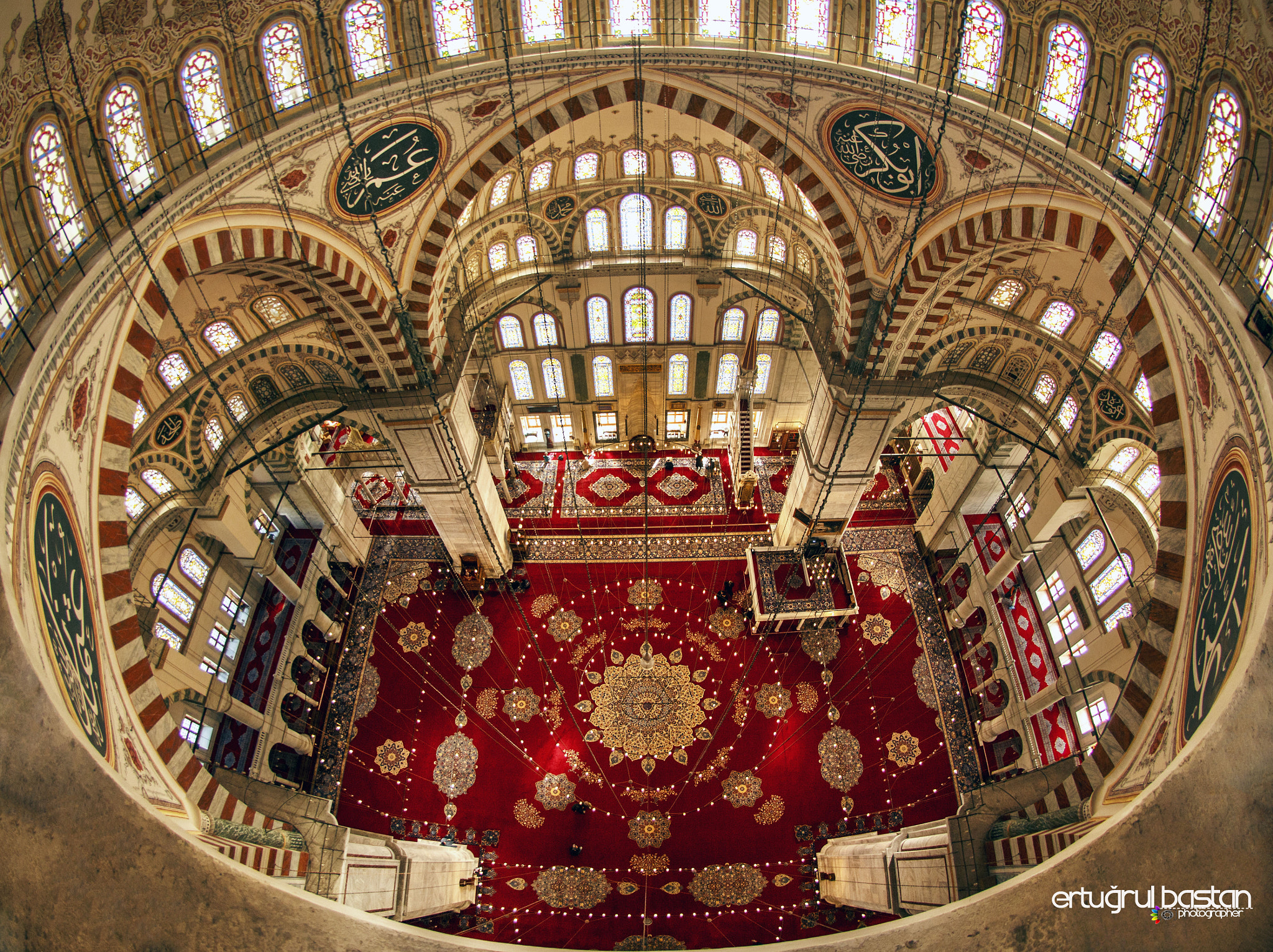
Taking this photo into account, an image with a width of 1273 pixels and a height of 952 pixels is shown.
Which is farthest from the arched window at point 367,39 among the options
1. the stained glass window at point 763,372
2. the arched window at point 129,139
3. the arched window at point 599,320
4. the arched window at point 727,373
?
the stained glass window at point 763,372

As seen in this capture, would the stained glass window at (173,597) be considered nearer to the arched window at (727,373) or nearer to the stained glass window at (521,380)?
the stained glass window at (521,380)

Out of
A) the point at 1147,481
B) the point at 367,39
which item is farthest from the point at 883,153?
the point at 367,39

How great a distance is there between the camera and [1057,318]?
969 cm

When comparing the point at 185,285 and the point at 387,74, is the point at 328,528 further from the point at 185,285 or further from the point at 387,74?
the point at 387,74

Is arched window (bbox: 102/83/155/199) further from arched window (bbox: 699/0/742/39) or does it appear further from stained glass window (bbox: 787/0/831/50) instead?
stained glass window (bbox: 787/0/831/50)

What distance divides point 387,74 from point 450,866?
9167 millimetres

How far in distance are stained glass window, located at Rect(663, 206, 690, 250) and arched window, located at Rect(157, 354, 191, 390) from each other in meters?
7.95

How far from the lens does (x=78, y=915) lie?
10.3 feet

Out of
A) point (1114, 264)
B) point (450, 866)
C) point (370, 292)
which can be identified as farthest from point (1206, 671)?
point (370, 292)

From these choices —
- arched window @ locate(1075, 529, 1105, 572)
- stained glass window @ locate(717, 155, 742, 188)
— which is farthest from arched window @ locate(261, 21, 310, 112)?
arched window @ locate(1075, 529, 1105, 572)

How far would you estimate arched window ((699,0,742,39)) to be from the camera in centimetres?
783

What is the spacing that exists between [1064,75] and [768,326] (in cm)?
768

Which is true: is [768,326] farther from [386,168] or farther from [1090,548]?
[386,168]

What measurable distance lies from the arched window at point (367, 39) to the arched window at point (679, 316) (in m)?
7.24
